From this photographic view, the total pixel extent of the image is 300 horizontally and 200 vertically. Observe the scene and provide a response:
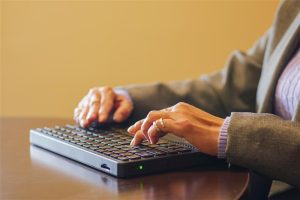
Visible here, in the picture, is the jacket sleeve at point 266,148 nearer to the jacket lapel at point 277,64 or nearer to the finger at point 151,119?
the finger at point 151,119

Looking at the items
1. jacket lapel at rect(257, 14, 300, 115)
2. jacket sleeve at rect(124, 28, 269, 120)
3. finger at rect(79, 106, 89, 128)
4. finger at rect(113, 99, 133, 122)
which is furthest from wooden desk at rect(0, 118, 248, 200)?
jacket sleeve at rect(124, 28, 269, 120)

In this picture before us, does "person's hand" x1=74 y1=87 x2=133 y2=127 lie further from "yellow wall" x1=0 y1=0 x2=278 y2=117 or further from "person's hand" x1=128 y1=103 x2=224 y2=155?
"yellow wall" x1=0 y1=0 x2=278 y2=117

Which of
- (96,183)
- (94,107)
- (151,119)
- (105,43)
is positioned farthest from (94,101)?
(105,43)

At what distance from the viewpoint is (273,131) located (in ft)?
2.39

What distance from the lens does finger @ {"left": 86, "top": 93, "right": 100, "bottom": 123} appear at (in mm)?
1029

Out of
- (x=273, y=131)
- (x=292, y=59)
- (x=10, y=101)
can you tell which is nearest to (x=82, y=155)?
(x=273, y=131)

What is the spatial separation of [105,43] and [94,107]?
3.25 feet

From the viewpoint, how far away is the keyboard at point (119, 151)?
27.3 inches

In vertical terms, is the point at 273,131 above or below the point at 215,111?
above

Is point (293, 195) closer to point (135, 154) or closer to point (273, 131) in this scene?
point (273, 131)

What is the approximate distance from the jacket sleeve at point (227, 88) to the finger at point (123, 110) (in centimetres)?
14

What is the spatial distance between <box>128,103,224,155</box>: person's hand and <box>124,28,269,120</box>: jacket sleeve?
49 centimetres

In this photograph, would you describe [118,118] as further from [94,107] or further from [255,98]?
[255,98]

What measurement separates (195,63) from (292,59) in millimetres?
1018
